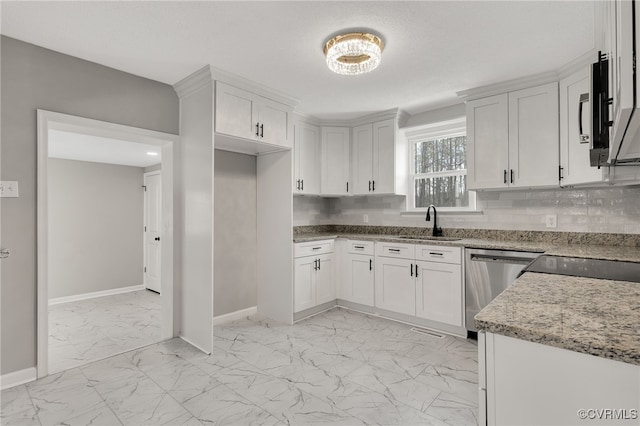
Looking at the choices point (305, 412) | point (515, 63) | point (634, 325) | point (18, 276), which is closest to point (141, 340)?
point (18, 276)

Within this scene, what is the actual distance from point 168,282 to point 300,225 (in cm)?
184

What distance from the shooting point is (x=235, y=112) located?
2959mm

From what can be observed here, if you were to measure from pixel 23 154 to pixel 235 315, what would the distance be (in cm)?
246

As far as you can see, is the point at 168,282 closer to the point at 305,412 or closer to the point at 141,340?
the point at 141,340

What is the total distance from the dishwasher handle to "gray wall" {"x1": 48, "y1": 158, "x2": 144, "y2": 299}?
5392 millimetres

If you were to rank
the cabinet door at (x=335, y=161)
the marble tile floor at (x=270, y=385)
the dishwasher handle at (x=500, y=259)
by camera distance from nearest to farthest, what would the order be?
the marble tile floor at (x=270, y=385) < the dishwasher handle at (x=500, y=259) < the cabinet door at (x=335, y=161)

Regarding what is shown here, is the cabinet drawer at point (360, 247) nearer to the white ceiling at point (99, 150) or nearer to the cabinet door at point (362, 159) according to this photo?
the cabinet door at point (362, 159)

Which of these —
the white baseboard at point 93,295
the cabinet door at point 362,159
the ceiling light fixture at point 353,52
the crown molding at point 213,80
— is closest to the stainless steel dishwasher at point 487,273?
the cabinet door at point 362,159

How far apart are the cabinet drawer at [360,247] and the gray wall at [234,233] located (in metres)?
1.19

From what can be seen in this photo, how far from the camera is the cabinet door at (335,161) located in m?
4.32

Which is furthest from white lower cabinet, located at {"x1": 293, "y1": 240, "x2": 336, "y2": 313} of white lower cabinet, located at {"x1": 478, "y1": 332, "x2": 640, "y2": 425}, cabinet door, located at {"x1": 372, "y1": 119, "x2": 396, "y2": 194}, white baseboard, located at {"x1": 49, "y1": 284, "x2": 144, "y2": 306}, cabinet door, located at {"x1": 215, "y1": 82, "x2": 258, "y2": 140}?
white baseboard, located at {"x1": 49, "y1": 284, "x2": 144, "y2": 306}

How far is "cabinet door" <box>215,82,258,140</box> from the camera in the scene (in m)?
2.83
